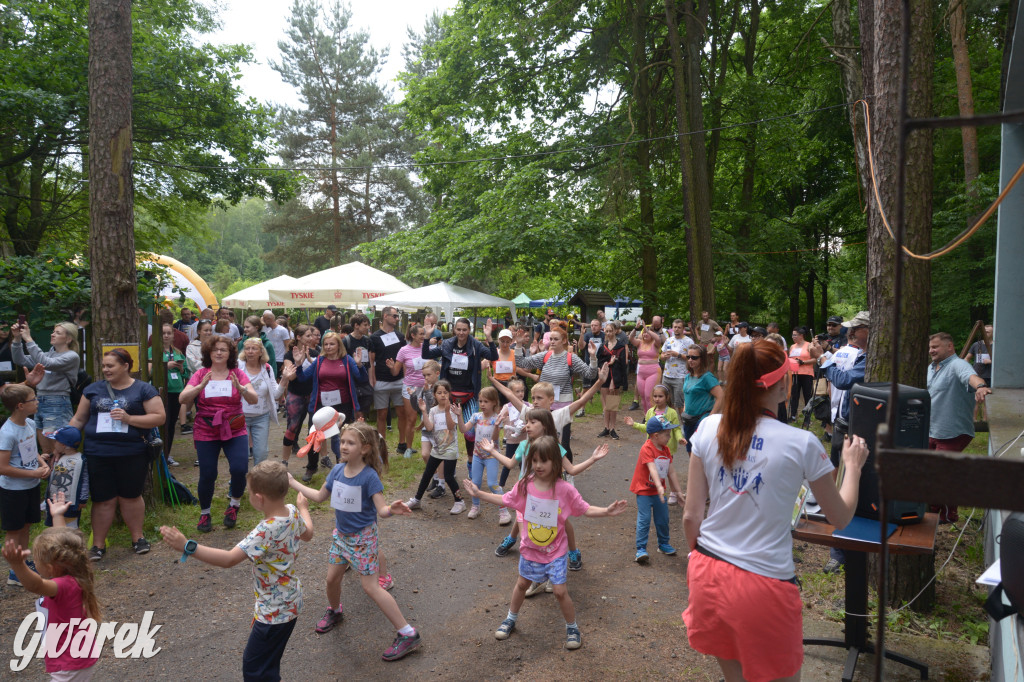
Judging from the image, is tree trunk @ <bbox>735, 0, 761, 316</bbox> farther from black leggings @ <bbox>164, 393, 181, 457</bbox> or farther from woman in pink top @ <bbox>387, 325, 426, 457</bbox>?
black leggings @ <bbox>164, 393, 181, 457</bbox>

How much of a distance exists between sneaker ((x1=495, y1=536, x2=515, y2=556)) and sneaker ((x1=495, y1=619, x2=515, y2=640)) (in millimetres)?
1439

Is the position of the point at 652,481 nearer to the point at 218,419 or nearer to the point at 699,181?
the point at 218,419

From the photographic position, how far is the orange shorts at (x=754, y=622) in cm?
236

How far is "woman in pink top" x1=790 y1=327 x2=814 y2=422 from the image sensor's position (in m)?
11.2

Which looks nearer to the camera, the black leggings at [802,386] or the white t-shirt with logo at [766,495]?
the white t-shirt with logo at [766,495]

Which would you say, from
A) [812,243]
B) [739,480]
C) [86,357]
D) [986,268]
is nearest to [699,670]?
[739,480]

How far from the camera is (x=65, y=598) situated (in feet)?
10.1

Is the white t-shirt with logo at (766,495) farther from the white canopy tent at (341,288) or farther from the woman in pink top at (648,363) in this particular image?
the white canopy tent at (341,288)

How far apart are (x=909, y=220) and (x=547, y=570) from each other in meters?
3.56

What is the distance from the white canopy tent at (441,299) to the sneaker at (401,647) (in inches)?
410

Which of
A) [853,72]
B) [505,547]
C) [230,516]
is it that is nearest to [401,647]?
[505,547]

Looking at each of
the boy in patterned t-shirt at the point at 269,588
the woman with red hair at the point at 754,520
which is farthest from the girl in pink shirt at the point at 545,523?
the woman with red hair at the point at 754,520

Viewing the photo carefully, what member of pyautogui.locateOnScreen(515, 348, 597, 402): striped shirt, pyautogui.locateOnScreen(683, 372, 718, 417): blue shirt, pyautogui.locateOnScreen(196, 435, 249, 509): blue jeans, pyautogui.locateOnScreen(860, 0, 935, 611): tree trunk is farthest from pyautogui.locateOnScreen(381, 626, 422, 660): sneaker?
pyautogui.locateOnScreen(515, 348, 597, 402): striped shirt

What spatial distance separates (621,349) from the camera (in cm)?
1206
